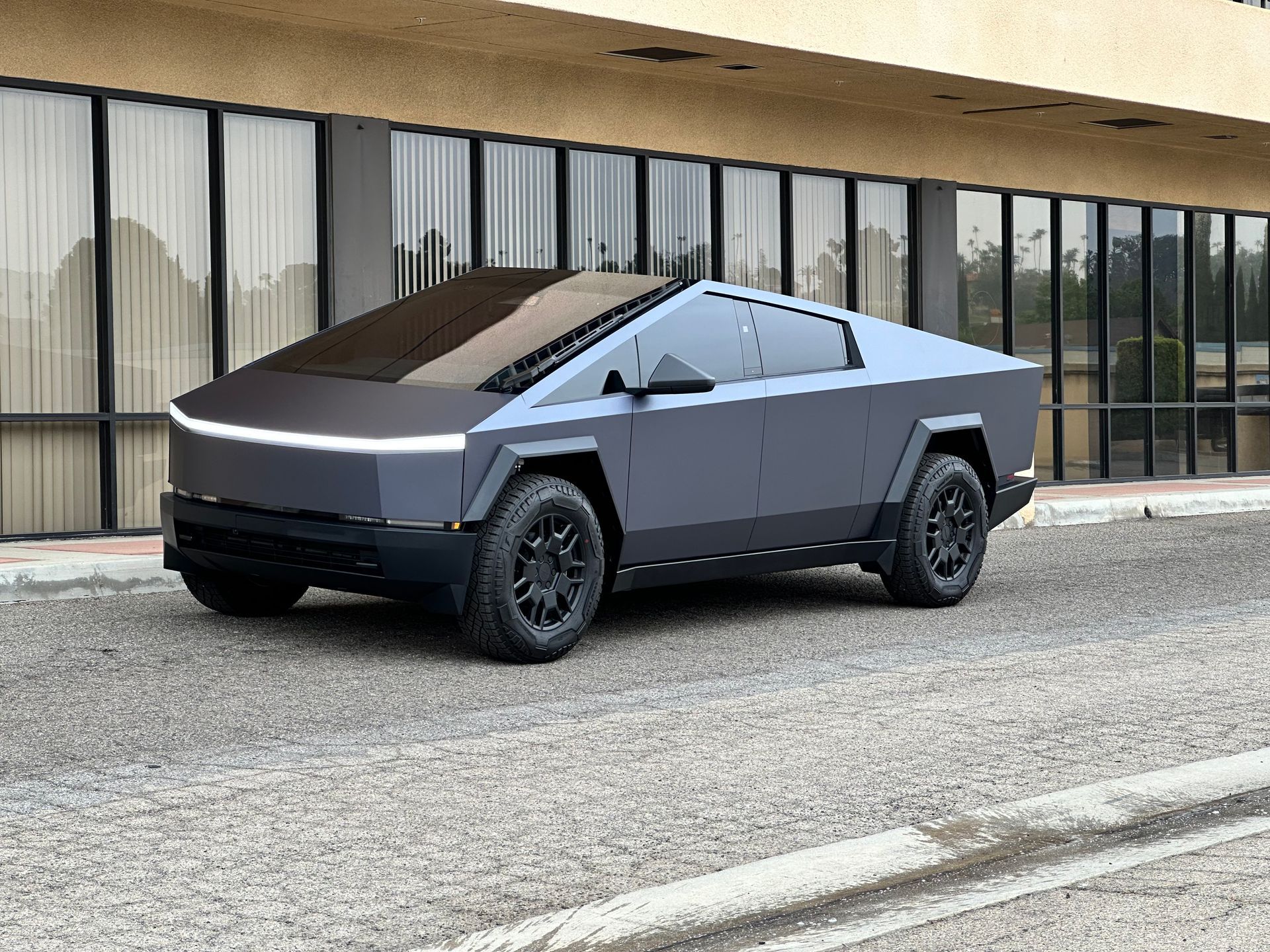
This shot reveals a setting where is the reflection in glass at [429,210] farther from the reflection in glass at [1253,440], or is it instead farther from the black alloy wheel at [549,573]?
the reflection in glass at [1253,440]

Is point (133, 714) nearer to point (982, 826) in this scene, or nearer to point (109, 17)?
point (982, 826)

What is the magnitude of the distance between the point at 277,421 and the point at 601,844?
3137mm

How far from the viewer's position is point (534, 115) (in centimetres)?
1388

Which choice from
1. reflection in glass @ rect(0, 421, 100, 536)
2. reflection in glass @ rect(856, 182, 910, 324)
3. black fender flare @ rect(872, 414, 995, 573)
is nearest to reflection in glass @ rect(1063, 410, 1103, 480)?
reflection in glass @ rect(856, 182, 910, 324)

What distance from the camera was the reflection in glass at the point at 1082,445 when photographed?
18.8 m

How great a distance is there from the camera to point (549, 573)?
274 inches

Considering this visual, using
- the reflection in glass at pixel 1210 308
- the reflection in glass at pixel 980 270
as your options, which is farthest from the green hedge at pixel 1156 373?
the reflection in glass at pixel 980 270

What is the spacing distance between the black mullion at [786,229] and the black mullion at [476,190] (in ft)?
11.6

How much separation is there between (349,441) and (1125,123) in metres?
13.2

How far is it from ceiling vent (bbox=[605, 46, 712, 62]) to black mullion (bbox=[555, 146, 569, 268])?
3.56 feet

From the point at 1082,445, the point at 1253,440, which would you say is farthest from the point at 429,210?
the point at 1253,440

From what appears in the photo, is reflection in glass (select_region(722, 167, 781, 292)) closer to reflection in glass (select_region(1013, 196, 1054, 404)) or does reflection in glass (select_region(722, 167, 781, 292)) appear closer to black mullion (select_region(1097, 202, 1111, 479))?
reflection in glass (select_region(1013, 196, 1054, 404))

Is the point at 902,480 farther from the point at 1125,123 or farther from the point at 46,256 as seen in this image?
the point at 1125,123

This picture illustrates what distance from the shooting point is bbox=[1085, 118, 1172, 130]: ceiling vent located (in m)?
17.4
